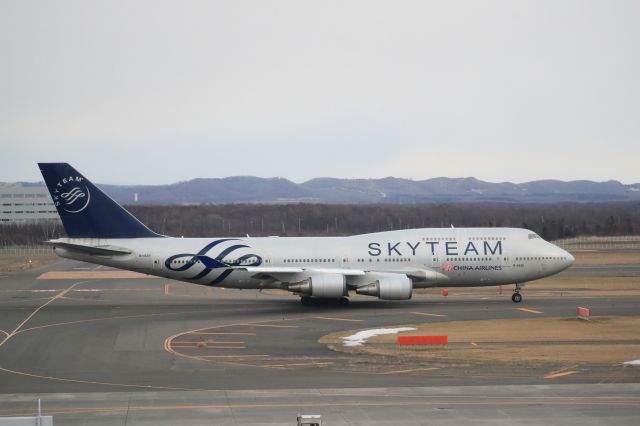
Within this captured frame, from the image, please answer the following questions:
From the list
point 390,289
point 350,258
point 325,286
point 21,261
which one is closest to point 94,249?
point 325,286

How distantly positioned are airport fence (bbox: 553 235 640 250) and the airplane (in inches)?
2163

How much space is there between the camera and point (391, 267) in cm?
5138

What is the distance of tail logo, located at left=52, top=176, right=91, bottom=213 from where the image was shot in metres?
50.2

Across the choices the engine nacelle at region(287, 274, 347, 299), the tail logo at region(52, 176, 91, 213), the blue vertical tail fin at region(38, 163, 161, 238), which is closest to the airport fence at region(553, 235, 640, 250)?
the engine nacelle at region(287, 274, 347, 299)

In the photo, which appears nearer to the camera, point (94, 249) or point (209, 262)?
point (94, 249)

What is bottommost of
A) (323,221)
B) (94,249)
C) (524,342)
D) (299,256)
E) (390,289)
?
(524,342)

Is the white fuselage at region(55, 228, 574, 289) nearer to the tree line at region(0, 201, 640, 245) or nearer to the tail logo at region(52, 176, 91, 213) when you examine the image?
the tail logo at region(52, 176, 91, 213)

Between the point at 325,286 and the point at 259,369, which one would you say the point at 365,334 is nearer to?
the point at 259,369

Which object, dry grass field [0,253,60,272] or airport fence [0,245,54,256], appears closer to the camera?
dry grass field [0,253,60,272]

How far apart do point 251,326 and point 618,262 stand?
166 ft

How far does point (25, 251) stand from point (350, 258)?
260 feet

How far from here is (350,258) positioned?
51.3 metres

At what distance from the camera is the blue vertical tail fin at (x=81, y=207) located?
50.2m

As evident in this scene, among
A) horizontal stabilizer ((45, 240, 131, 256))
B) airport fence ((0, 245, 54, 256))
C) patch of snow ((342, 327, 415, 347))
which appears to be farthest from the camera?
airport fence ((0, 245, 54, 256))
